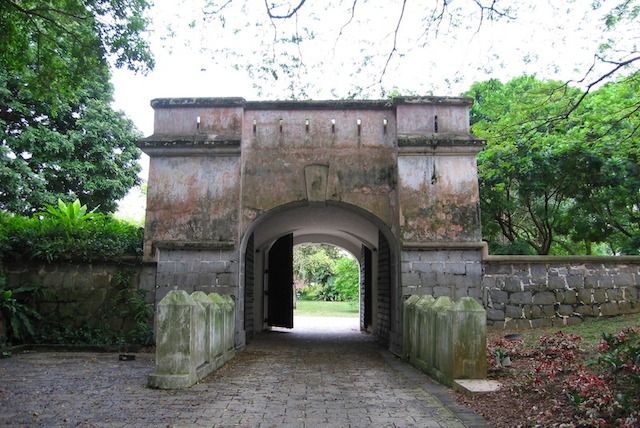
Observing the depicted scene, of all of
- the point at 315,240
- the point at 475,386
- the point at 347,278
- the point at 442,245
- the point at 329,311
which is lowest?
the point at 329,311

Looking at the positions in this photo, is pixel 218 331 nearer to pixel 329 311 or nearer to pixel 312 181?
pixel 312 181

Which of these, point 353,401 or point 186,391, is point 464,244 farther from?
point 186,391

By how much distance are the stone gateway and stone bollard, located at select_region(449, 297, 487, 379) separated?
3.39m

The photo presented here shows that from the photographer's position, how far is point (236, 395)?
5.95 meters

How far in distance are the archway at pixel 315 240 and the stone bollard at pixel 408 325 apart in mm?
776

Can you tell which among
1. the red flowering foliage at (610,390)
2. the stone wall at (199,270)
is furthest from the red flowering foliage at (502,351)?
the stone wall at (199,270)

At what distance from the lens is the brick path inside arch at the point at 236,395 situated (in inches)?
190

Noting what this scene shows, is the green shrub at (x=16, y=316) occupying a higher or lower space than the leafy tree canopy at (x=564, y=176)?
lower

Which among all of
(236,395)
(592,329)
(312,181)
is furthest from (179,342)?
(592,329)

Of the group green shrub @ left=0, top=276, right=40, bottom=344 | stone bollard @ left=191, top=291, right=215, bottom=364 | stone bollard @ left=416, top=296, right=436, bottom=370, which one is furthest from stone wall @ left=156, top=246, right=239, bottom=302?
stone bollard @ left=416, top=296, right=436, bottom=370

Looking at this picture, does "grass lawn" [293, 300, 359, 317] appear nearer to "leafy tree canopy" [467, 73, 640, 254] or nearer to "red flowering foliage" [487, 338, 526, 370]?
"leafy tree canopy" [467, 73, 640, 254]

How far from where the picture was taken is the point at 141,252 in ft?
33.8

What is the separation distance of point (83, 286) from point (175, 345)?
4.70 meters

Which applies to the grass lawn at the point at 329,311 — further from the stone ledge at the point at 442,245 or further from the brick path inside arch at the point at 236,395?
the brick path inside arch at the point at 236,395
